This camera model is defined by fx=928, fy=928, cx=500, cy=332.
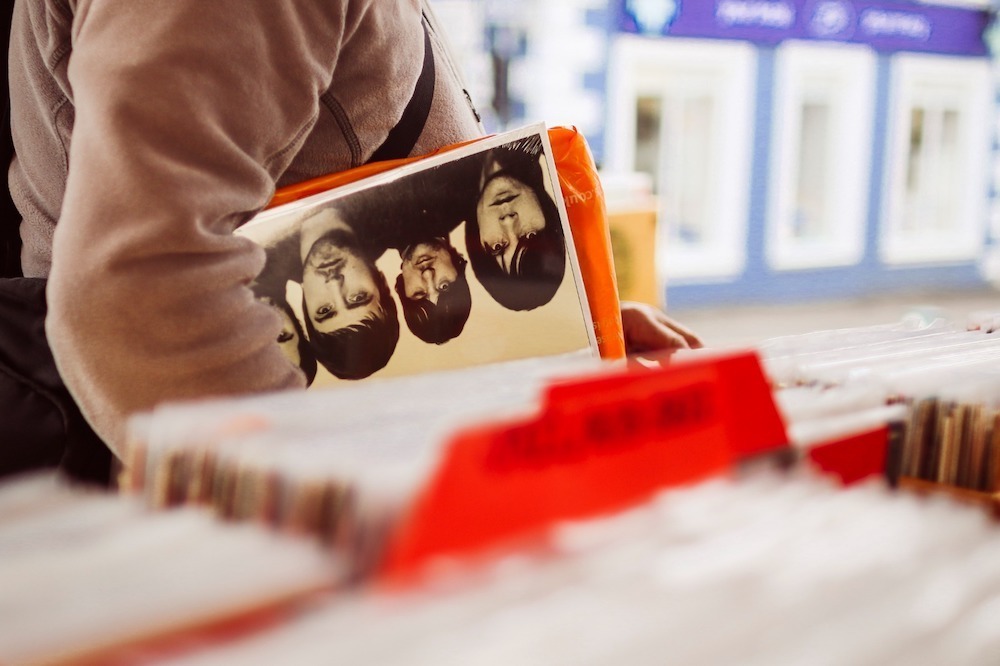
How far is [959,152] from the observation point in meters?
8.67

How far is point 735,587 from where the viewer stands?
0.30m

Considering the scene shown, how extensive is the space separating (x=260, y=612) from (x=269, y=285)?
1.94ft

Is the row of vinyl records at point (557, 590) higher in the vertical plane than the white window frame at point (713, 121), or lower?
higher

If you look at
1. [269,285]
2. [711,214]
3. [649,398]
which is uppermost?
[649,398]

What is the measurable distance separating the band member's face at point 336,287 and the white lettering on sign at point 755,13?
6.50 metres

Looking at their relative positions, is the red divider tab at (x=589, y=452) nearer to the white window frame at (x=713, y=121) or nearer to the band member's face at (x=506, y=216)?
the band member's face at (x=506, y=216)

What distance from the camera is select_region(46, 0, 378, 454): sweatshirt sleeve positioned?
66 centimetres

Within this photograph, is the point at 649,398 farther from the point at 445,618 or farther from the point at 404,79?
the point at 404,79

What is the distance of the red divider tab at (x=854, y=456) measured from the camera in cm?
42

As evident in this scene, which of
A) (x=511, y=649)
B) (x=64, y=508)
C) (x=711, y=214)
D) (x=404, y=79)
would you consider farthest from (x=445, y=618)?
(x=711, y=214)

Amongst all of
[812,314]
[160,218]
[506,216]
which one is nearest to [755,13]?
[812,314]

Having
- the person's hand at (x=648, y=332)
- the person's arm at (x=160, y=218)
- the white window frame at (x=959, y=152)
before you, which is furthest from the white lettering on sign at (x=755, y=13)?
the person's arm at (x=160, y=218)

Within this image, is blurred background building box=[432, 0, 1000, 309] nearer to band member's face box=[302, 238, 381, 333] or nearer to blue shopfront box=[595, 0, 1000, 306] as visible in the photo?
blue shopfront box=[595, 0, 1000, 306]

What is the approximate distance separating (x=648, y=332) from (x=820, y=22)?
23.1 feet
